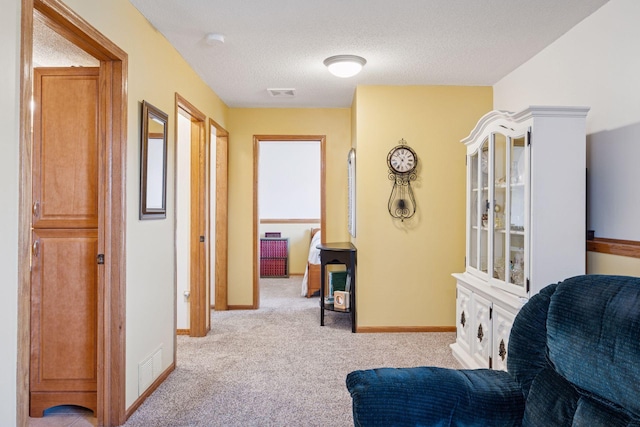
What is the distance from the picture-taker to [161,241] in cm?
296

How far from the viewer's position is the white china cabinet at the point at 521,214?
7.92ft

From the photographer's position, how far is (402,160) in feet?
13.7

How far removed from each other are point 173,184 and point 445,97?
8.93ft

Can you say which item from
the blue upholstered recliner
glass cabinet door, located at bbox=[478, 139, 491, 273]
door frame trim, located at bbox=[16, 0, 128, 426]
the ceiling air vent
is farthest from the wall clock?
the blue upholstered recliner

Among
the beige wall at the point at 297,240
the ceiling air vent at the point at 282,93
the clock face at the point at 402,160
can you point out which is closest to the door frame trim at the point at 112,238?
the ceiling air vent at the point at 282,93

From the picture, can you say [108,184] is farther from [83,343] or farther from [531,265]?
[531,265]

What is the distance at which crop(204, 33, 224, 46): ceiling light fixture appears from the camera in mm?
2937

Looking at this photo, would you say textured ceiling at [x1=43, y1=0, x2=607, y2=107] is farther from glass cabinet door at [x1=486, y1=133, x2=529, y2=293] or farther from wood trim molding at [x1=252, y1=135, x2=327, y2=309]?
wood trim molding at [x1=252, y1=135, x2=327, y2=309]

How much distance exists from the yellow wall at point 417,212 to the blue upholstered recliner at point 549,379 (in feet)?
9.11

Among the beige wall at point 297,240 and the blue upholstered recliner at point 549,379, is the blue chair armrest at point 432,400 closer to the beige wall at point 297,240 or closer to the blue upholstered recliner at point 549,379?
the blue upholstered recliner at point 549,379

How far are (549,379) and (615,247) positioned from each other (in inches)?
57.9

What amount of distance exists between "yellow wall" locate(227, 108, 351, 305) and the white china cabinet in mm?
2195

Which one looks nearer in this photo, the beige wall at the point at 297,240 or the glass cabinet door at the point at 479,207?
the glass cabinet door at the point at 479,207

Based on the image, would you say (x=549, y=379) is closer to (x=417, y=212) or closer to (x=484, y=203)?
(x=484, y=203)
